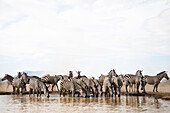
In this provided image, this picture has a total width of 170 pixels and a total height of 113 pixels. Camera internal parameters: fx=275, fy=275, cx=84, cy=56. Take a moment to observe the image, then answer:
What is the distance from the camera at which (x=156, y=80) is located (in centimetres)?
3086

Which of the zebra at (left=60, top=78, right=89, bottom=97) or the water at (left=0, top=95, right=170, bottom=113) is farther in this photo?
the zebra at (left=60, top=78, right=89, bottom=97)

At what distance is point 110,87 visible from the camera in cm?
2459

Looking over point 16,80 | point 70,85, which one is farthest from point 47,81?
point 70,85

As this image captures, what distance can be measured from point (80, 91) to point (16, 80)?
28.1 ft

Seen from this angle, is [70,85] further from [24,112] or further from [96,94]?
[24,112]

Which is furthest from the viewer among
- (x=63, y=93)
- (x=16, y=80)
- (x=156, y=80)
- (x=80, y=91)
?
(x=156, y=80)

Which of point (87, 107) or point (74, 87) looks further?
point (74, 87)

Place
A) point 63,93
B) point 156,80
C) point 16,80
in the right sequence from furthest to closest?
point 156,80
point 16,80
point 63,93

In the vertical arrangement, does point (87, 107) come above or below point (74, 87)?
below

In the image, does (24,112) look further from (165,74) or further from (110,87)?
(165,74)

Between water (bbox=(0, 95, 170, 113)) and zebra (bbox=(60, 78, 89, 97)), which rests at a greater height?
zebra (bbox=(60, 78, 89, 97))

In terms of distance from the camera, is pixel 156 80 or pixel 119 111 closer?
pixel 119 111

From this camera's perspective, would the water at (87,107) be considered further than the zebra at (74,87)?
No

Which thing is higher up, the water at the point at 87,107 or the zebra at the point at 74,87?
the zebra at the point at 74,87
